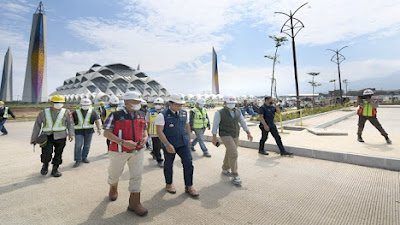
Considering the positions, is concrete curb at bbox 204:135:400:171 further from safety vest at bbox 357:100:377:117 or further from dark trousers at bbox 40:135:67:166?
dark trousers at bbox 40:135:67:166

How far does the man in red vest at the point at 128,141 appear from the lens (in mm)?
2773

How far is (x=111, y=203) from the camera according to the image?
9.89 feet

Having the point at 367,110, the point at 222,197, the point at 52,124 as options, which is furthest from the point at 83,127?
the point at 367,110

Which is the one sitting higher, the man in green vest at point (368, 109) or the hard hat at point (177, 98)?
the hard hat at point (177, 98)

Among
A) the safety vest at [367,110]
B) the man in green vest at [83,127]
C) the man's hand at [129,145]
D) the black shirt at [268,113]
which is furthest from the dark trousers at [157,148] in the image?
the safety vest at [367,110]

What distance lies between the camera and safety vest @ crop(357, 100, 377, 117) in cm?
604

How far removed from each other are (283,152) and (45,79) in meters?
53.9

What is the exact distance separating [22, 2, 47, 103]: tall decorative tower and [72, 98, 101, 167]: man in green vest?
4965 cm

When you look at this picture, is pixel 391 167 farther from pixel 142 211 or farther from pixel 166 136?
pixel 142 211

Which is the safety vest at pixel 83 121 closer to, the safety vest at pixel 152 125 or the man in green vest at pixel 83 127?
the man in green vest at pixel 83 127

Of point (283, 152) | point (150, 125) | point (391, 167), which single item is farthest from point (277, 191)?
point (150, 125)

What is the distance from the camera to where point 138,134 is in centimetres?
294

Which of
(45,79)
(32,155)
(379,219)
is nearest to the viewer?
(379,219)

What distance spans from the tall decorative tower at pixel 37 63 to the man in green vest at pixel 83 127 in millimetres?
49654
